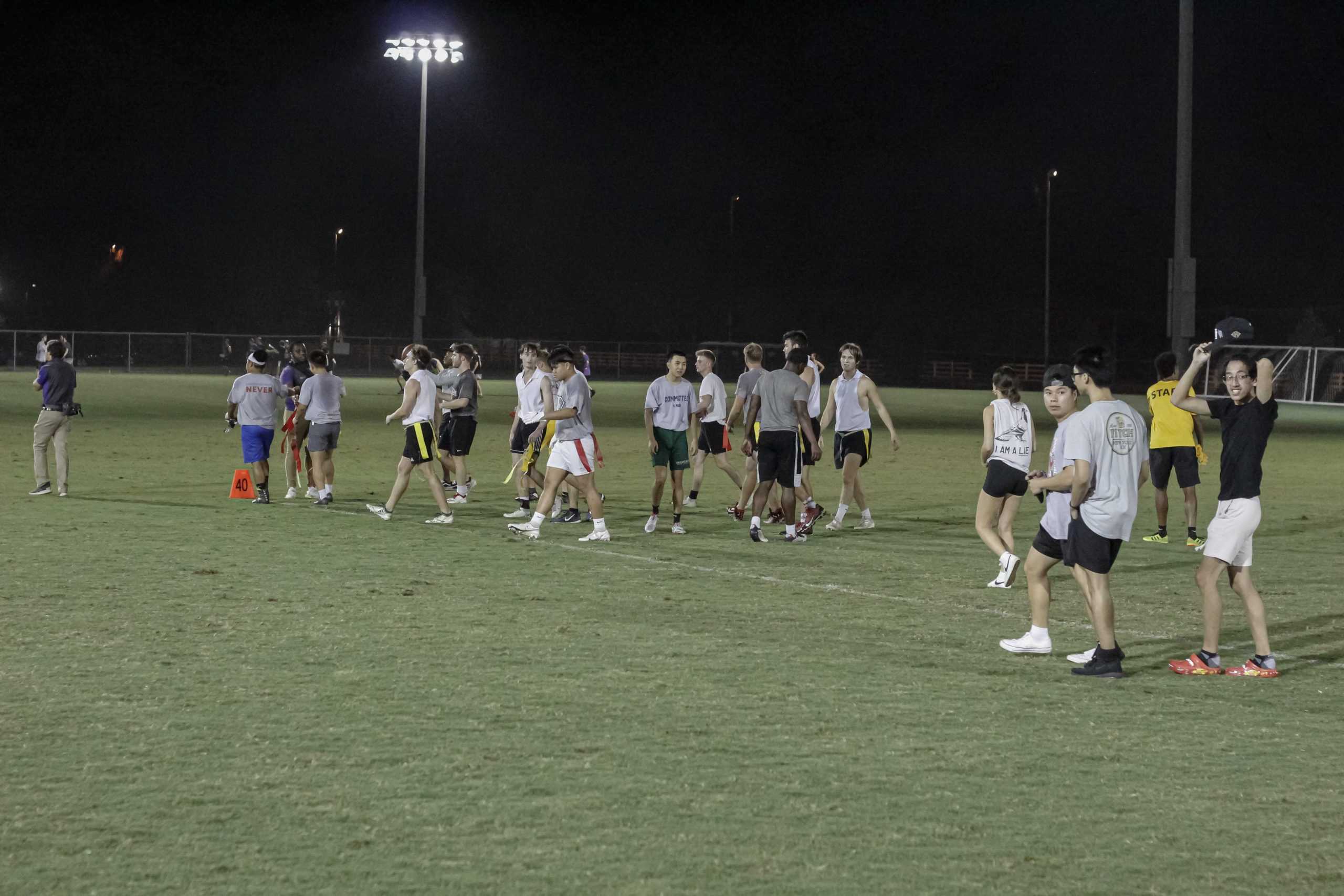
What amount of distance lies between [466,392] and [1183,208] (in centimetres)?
819

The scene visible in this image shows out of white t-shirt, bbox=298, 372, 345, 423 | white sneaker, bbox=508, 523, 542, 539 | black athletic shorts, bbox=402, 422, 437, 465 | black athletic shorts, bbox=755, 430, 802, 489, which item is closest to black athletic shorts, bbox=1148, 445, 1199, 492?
black athletic shorts, bbox=755, 430, 802, 489

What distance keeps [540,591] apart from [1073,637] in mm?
3773

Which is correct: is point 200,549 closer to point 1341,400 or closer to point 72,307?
point 1341,400

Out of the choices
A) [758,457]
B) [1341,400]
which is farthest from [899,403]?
[758,457]

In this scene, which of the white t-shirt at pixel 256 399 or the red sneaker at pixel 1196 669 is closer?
the red sneaker at pixel 1196 669

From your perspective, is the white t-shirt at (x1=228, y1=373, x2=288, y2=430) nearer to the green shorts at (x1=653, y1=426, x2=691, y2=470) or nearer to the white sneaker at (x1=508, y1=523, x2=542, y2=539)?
the white sneaker at (x1=508, y1=523, x2=542, y2=539)

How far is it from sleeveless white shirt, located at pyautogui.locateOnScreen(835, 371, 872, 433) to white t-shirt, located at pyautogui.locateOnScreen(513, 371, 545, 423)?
3245mm

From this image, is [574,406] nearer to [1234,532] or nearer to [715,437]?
[715,437]

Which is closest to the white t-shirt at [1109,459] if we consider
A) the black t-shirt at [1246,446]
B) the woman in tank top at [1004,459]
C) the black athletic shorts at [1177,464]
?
the black t-shirt at [1246,446]

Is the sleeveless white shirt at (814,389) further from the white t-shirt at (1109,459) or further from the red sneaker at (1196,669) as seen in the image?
the white t-shirt at (1109,459)

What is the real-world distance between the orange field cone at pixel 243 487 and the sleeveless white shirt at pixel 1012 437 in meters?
9.10

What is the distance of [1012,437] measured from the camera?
1130 cm

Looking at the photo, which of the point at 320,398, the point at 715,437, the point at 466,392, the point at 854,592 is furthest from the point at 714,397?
the point at 854,592

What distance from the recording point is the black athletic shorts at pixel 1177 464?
1397 cm
